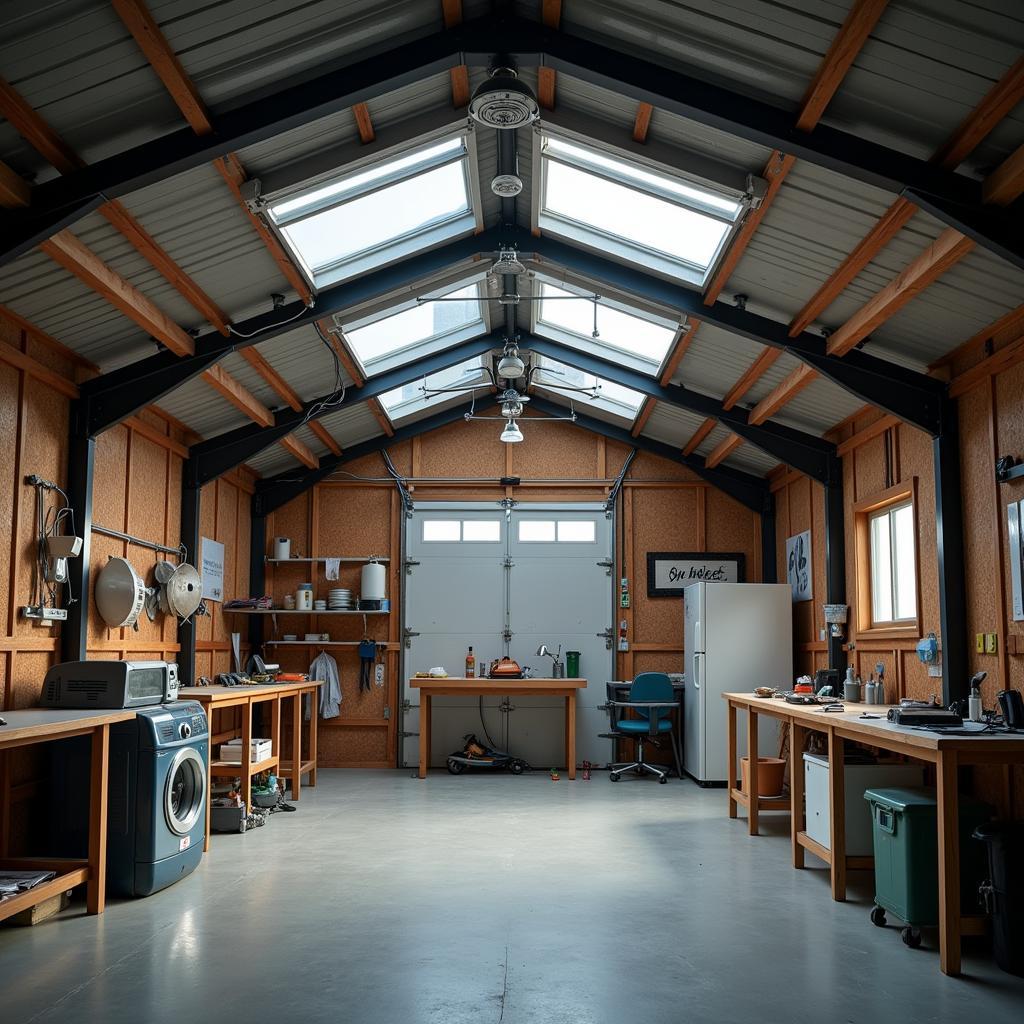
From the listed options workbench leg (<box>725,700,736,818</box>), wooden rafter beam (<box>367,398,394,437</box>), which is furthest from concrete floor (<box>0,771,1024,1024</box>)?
wooden rafter beam (<box>367,398,394,437</box>)

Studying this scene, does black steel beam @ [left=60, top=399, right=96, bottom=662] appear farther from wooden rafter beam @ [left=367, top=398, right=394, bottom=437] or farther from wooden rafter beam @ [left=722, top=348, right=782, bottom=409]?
wooden rafter beam @ [left=722, top=348, right=782, bottom=409]

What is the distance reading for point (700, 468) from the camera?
1070cm

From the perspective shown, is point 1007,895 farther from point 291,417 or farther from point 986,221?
point 291,417

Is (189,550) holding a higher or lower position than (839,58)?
lower

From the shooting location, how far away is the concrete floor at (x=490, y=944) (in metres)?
3.63

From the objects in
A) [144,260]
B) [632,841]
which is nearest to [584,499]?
[632,841]

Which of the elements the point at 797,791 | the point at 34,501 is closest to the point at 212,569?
the point at 34,501

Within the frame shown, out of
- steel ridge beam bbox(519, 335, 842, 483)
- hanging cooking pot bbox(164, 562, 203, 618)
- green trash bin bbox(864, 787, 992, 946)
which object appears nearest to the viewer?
green trash bin bbox(864, 787, 992, 946)

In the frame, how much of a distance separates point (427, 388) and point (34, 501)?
14.4 ft

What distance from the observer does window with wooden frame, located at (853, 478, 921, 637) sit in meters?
6.80

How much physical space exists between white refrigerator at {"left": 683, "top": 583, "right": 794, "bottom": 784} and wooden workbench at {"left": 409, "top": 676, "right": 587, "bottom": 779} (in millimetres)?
1148

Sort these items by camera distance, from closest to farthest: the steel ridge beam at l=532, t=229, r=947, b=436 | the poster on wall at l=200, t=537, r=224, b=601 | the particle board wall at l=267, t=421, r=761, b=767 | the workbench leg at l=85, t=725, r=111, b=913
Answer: the workbench leg at l=85, t=725, r=111, b=913 < the steel ridge beam at l=532, t=229, r=947, b=436 < the poster on wall at l=200, t=537, r=224, b=601 < the particle board wall at l=267, t=421, r=761, b=767

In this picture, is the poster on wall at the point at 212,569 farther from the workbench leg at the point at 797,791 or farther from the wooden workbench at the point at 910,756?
the workbench leg at the point at 797,791

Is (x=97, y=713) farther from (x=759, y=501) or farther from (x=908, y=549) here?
(x=759, y=501)
